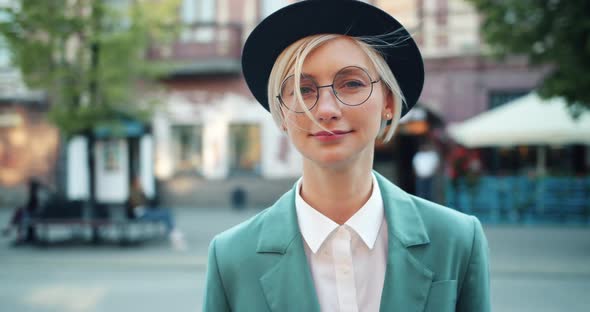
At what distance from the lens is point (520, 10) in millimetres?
9250

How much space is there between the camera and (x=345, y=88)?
1295 mm

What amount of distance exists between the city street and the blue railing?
825 millimetres

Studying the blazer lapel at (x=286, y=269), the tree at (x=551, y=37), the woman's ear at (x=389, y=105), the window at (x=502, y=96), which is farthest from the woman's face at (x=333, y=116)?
the window at (x=502, y=96)

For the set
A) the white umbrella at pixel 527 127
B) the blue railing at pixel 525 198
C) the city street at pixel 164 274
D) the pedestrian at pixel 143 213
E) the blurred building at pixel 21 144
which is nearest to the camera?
the city street at pixel 164 274

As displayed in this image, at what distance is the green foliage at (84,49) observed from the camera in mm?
10070

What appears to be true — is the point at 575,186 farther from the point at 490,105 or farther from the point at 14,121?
the point at 14,121

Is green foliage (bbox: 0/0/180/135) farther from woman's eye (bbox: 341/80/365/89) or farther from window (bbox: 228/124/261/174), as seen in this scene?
woman's eye (bbox: 341/80/365/89)

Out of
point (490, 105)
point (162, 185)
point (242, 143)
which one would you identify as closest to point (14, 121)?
point (162, 185)

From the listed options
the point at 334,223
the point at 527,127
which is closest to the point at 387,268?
the point at 334,223

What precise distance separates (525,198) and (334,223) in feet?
41.2

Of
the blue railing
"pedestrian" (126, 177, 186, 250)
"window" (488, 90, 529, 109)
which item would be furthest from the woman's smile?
"window" (488, 90, 529, 109)

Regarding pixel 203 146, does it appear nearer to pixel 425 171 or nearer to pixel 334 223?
pixel 425 171

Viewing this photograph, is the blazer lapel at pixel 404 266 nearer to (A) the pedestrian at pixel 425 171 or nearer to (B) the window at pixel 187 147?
(A) the pedestrian at pixel 425 171

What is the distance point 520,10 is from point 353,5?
9094mm
